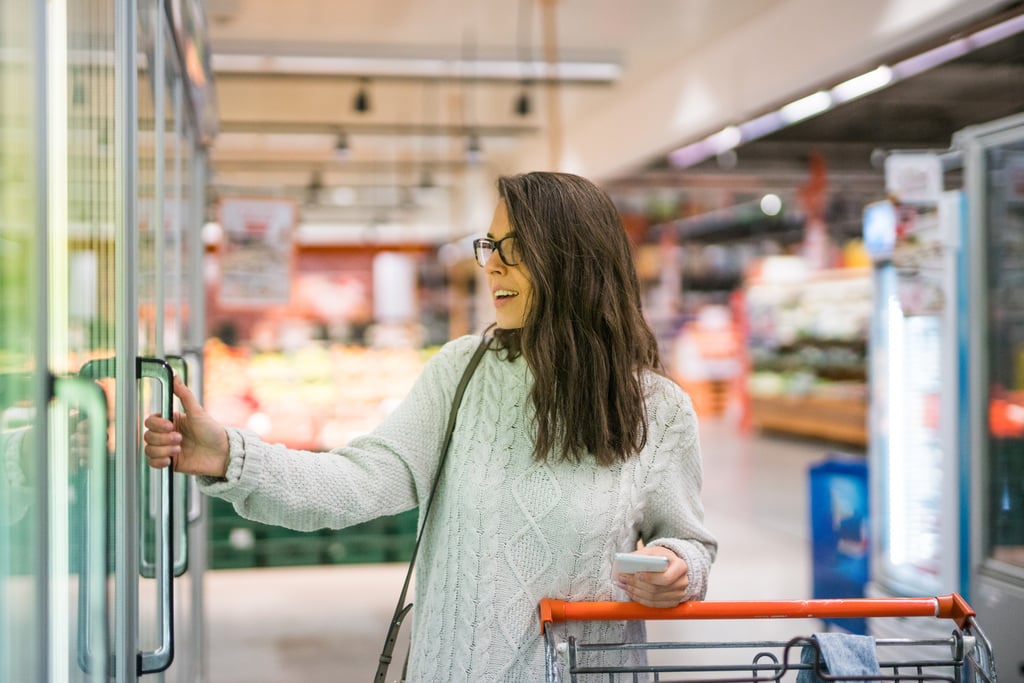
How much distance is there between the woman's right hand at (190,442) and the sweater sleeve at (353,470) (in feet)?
0.08

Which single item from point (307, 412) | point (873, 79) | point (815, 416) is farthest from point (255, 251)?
point (815, 416)

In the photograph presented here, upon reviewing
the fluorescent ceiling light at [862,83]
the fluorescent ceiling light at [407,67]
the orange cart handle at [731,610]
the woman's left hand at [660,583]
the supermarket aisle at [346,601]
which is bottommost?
the supermarket aisle at [346,601]

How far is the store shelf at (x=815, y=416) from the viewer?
13.6 metres

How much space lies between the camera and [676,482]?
2.06 meters

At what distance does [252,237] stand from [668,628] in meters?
3.29

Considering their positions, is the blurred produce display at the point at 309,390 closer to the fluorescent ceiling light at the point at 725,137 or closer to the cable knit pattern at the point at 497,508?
the fluorescent ceiling light at the point at 725,137

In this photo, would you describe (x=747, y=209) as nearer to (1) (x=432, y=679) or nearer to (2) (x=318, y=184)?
(2) (x=318, y=184)

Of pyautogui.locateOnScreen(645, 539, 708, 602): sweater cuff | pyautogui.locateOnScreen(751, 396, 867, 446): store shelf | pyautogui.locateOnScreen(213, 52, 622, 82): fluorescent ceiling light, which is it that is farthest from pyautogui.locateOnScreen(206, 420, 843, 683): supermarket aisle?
pyautogui.locateOnScreen(751, 396, 867, 446): store shelf

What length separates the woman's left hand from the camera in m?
1.86

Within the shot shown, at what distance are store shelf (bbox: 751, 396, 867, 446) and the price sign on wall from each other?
8.97 m

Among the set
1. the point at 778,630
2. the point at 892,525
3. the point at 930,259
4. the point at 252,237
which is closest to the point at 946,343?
the point at 930,259

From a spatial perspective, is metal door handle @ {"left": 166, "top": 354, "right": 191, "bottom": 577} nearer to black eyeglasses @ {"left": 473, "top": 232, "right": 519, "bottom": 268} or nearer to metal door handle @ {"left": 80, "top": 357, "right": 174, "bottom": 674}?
metal door handle @ {"left": 80, "top": 357, "right": 174, "bottom": 674}

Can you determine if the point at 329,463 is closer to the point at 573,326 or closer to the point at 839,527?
the point at 573,326

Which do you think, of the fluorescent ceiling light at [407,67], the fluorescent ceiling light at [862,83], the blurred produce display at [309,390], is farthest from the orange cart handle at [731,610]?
the fluorescent ceiling light at [407,67]
